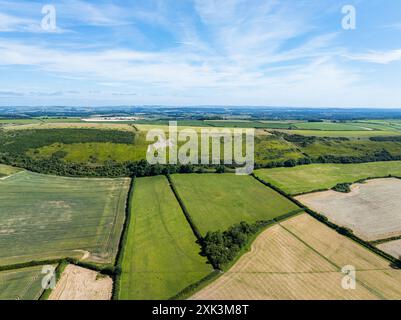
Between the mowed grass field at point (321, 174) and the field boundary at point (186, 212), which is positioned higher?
the mowed grass field at point (321, 174)

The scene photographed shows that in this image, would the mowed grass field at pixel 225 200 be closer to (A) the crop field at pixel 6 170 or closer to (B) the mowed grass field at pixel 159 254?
(B) the mowed grass field at pixel 159 254

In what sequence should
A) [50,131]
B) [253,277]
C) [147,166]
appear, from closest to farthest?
[253,277] → [147,166] → [50,131]

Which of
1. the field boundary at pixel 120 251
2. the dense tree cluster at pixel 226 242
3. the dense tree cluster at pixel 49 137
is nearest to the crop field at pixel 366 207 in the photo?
the dense tree cluster at pixel 226 242

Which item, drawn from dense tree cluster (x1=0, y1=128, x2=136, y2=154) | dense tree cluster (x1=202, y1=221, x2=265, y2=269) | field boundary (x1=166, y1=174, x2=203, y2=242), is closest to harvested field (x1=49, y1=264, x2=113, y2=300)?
dense tree cluster (x1=202, y1=221, x2=265, y2=269)

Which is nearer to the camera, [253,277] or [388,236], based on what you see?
[253,277]

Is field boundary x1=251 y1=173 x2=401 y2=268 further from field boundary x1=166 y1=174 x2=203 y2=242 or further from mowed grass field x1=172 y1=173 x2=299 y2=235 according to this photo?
field boundary x1=166 y1=174 x2=203 y2=242

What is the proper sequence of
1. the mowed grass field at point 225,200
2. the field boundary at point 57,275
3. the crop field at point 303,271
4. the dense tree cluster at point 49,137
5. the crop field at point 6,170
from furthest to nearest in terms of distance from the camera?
the dense tree cluster at point 49,137
the crop field at point 6,170
the mowed grass field at point 225,200
the crop field at point 303,271
the field boundary at point 57,275
